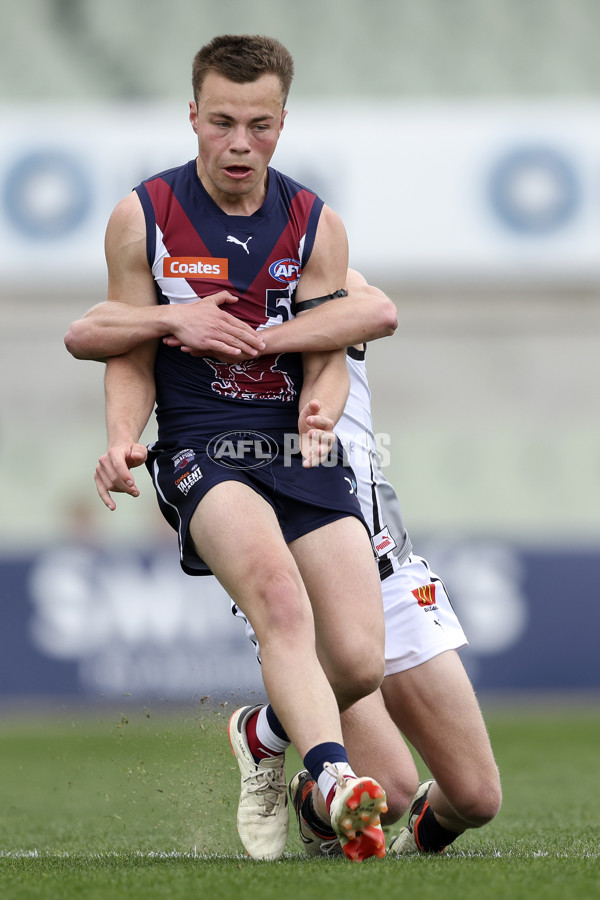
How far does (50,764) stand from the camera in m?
8.49

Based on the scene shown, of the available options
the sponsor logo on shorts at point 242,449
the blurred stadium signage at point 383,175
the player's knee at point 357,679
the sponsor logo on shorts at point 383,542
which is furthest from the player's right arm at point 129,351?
the blurred stadium signage at point 383,175

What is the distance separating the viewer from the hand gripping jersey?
4766 millimetres

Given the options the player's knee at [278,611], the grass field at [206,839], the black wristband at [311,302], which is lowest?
the grass field at [206,839]

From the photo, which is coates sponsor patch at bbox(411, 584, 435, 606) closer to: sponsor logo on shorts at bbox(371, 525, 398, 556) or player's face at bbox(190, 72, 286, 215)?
sponsor logo on shorts at bbox(371, 525, 398, 556)

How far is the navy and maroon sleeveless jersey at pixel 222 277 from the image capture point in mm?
4121

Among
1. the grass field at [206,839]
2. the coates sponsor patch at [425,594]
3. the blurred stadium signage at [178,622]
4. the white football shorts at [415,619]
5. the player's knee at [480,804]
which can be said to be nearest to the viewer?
the grass field at [206,839]

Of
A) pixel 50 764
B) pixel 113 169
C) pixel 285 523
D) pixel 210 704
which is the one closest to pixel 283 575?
pixel 285 523

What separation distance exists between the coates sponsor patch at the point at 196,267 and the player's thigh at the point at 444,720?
157 cm

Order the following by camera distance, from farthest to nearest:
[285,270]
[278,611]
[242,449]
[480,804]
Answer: [480,804] → [285,270] → [242,449] → [278,611]

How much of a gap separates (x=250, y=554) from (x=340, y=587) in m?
0.33

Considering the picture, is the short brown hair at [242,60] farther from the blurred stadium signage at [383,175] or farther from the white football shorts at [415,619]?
the blurred stadium signage at [383,175]

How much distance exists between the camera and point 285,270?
165 inches

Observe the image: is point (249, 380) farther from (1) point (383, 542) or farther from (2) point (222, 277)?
(1) point (383, 542)

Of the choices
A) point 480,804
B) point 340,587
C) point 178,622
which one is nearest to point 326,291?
point 340,587
